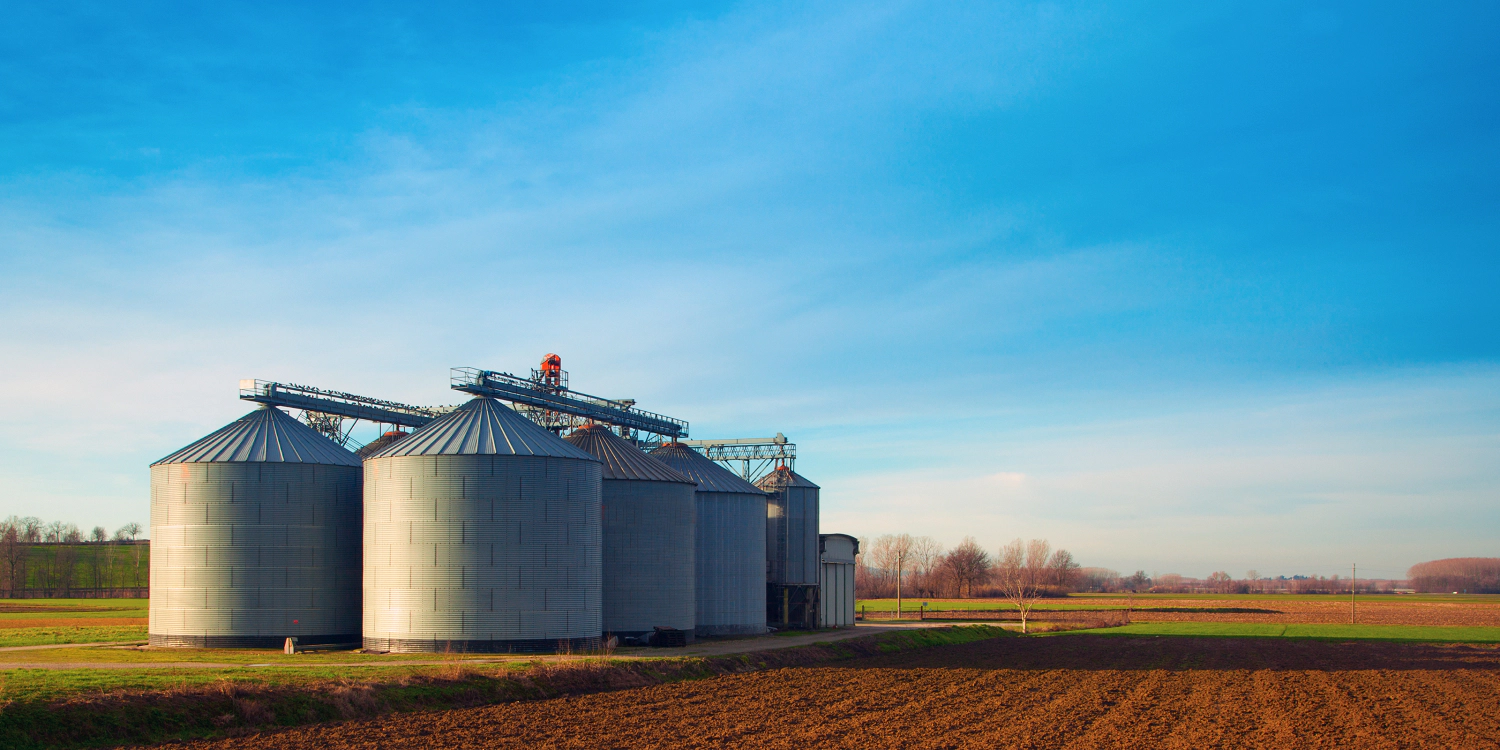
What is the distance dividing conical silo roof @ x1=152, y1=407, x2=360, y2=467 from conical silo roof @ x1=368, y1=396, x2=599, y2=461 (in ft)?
20.8

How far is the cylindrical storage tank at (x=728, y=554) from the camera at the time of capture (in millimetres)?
63812

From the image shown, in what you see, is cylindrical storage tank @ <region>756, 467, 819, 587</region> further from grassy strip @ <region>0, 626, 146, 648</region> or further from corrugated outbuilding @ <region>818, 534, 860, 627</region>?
grassy strip @ <region>0, 626, 146, 648</region>

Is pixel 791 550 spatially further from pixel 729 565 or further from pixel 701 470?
pixel 701 470

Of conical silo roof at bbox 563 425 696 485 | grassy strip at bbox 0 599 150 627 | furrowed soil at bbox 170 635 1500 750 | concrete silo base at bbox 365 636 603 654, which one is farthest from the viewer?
grassy strip at bbox 0 599 150 627

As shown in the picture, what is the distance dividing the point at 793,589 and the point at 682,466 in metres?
13.9

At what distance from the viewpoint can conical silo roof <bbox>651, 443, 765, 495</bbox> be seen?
218 feet

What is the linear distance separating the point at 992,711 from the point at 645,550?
2545cm

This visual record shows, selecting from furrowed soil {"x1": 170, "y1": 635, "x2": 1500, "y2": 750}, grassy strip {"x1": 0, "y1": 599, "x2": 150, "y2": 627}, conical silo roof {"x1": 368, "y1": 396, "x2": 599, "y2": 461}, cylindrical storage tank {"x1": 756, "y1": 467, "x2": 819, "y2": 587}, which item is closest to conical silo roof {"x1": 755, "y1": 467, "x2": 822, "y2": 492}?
cylindrical storage tank {"x1": 756, "y1": 467, "x2": 819, "y2": 587}

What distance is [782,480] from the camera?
248 ft

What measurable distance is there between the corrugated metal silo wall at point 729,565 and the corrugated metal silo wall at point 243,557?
20.9 metres

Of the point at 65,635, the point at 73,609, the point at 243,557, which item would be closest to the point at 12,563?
the point at 73,609

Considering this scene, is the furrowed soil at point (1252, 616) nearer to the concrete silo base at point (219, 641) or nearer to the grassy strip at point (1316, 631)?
the grassy strip at point (1316, 631)

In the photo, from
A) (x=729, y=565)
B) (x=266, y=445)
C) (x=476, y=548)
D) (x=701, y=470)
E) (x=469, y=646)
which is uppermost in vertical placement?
(x=266, y=445)

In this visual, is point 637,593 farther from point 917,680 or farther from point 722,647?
point 917,680
